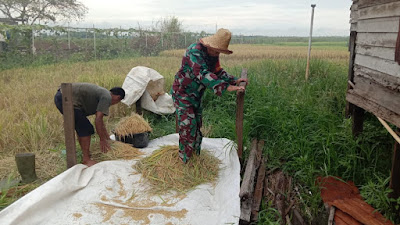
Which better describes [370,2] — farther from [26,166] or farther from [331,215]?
[26,166]

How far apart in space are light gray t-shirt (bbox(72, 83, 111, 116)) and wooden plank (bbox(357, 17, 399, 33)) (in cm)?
304

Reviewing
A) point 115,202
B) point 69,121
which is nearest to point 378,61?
point 115,202

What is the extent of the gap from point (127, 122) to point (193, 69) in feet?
5.65

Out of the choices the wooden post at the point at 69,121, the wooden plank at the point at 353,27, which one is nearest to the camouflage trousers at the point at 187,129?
the wooden post at the point at 69,121

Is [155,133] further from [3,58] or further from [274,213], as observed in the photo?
[3,58]

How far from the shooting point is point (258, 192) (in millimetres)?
3338

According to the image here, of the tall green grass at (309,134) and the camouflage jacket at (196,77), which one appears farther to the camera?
the tall green grass at (309,134)

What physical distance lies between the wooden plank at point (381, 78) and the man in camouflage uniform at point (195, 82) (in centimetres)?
Result: 142

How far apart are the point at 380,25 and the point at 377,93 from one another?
73 centimetres

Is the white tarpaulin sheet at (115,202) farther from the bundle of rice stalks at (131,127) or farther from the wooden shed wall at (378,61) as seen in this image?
the wooden shed wall at (378,61)

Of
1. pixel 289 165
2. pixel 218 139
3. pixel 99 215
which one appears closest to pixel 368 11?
pixel 289 165

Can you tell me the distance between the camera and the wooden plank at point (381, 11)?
3.17 m

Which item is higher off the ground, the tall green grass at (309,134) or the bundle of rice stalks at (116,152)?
the tall green grass at (309,134)

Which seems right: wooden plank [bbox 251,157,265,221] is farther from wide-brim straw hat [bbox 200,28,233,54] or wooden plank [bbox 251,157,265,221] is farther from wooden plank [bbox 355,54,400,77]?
wooden plank [bbox 355,54,400,77]
